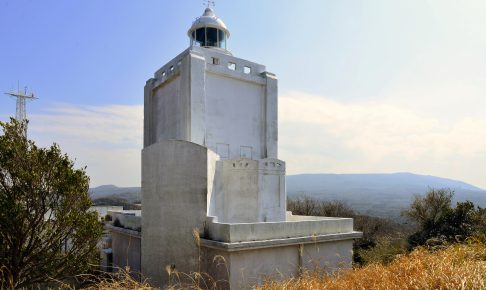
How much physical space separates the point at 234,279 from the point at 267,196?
430 cm

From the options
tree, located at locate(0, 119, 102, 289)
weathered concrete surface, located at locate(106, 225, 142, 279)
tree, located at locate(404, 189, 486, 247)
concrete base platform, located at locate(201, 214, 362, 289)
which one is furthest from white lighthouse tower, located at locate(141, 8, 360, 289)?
tree, located at locate(404, 189, 486, 247)

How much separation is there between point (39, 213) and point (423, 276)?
1223 cm

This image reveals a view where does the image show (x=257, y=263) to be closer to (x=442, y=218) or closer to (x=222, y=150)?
(x=222, y=150)

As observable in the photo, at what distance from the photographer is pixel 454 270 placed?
5574 millimetres

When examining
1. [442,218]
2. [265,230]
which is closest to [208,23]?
[265,230]

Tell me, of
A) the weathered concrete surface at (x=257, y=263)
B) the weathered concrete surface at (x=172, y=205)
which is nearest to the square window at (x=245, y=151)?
the weathered concrete surface at (x=172, y=205)

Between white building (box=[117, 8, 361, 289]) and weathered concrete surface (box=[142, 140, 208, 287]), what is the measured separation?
33mm

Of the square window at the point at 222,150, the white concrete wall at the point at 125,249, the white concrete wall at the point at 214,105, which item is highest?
the white concrete wall at the point at 214,105

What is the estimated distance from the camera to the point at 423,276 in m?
5.59

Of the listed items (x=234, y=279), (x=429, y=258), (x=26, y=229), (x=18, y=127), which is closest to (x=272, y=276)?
(x=234, y=279)

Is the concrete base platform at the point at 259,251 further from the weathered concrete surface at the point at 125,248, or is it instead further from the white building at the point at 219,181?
the weathered concrete surface at the point at 125,248

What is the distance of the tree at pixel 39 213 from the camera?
12312 mm

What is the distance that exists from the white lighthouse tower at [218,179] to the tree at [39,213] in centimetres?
228

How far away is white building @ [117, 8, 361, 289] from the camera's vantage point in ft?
35.6
